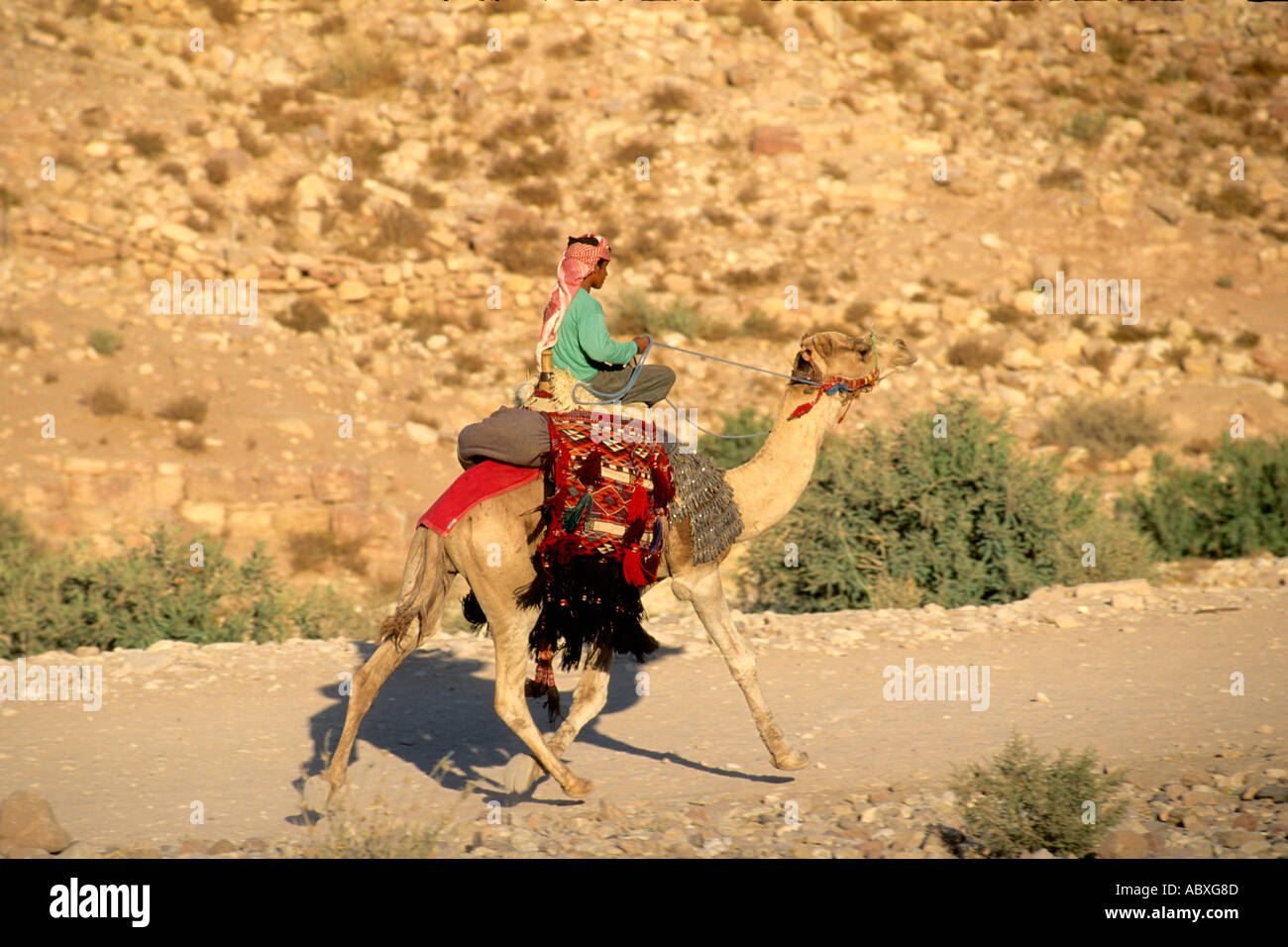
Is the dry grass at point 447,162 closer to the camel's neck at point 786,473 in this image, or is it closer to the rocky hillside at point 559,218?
the rocky hillside at point 559,218

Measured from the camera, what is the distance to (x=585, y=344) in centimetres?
650

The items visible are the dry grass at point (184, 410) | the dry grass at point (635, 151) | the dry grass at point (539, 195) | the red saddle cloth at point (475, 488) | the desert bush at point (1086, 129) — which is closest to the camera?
the red saddle cloth at point (475, 488)

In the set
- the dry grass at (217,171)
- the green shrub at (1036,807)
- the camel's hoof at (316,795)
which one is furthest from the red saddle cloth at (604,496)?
the dry grass at (217,171)

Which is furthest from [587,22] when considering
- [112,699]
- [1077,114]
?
[112,699]

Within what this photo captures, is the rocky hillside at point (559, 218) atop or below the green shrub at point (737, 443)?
atop

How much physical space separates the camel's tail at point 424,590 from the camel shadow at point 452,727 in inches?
28.7

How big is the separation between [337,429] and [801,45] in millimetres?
16511

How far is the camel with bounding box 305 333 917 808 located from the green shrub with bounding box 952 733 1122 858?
1.29 meters

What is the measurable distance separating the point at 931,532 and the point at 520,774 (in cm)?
661

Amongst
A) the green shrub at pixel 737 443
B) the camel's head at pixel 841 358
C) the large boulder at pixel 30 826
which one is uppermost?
the green shrub at pixel 737 443

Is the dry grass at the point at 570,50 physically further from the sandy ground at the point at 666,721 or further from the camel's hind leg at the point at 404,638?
the camel's hind leg at the point at 404,638

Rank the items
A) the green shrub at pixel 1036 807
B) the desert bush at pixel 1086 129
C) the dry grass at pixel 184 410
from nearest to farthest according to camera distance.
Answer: the green shrub at pixel 1036 807 → the dry grass at pixel 184 410 → the desert bush at pixel 1086 129

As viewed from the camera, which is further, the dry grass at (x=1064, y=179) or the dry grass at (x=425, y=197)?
the dry grass at (x=1064, y=179)

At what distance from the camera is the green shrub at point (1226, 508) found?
14.2 metres
